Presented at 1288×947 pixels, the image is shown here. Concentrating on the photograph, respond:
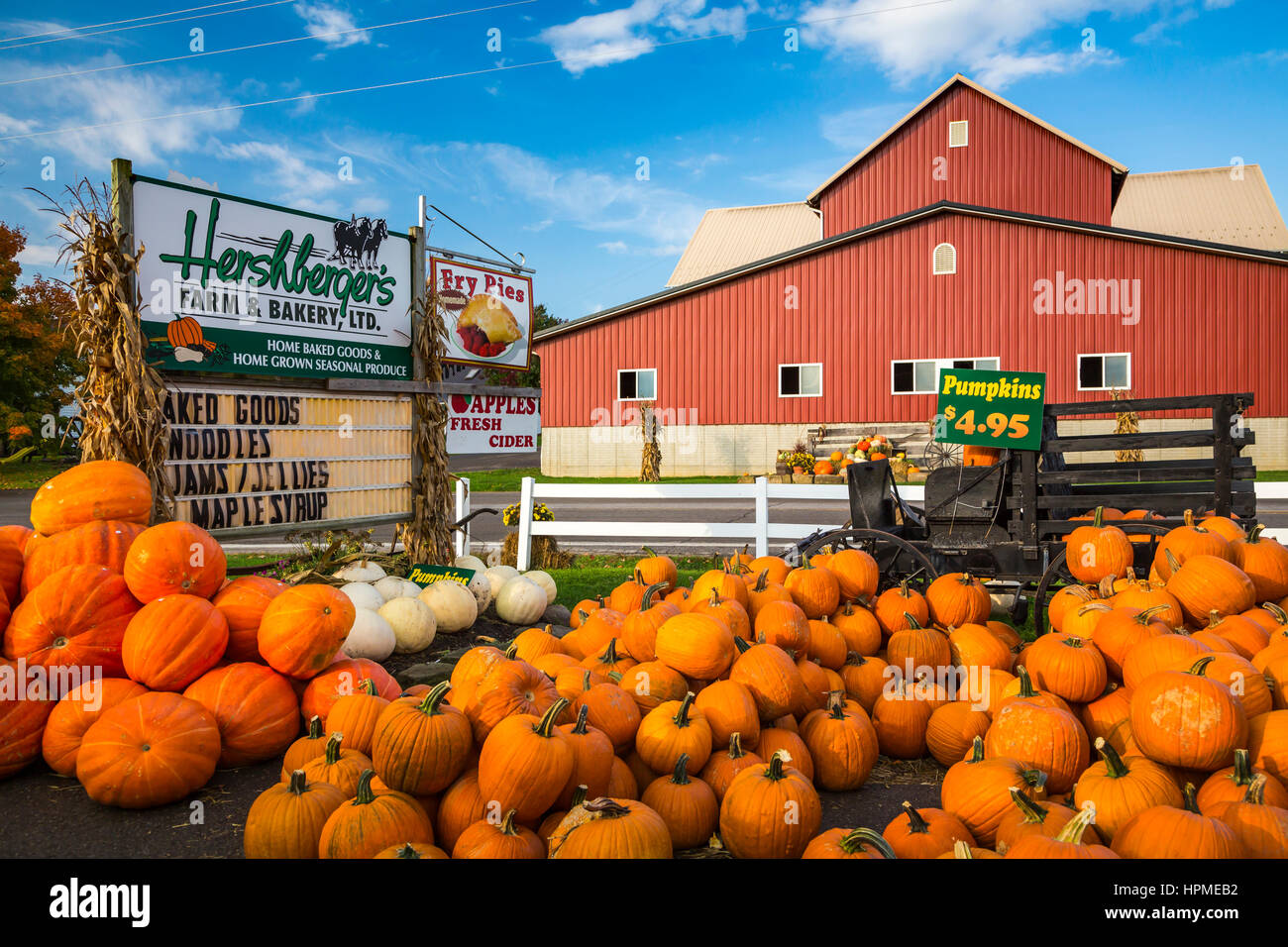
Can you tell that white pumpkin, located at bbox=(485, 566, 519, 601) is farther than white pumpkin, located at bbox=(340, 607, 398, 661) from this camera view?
Yes

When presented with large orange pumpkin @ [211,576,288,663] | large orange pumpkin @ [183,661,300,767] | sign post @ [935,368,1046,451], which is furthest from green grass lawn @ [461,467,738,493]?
large orange pumpkin @ [183,661,300,767]

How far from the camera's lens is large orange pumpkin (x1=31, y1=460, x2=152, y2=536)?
4.34 metres

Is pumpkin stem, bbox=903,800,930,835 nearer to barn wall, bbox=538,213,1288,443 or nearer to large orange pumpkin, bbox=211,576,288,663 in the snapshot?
large orange pumpkin, bbox=211,576,288,663

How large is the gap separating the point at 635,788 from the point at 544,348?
989 inches

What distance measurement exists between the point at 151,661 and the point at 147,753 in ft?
1.65

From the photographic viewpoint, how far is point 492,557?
905 centimetres

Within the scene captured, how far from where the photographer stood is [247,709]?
3.74 metres

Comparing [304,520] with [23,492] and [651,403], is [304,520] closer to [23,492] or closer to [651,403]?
[651,403]

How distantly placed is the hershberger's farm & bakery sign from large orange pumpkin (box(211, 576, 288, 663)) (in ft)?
8.55

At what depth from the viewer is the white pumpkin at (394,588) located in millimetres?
6035

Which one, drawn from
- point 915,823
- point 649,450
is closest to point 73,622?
point 915,823

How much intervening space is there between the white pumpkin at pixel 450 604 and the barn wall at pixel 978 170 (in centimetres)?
2373

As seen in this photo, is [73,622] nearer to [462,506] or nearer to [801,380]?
[462,506]

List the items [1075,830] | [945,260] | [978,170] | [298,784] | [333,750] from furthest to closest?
1. [978,170]
2. [945,260]
3. [333,750]
4. [298,784]
5. [1075,830]
